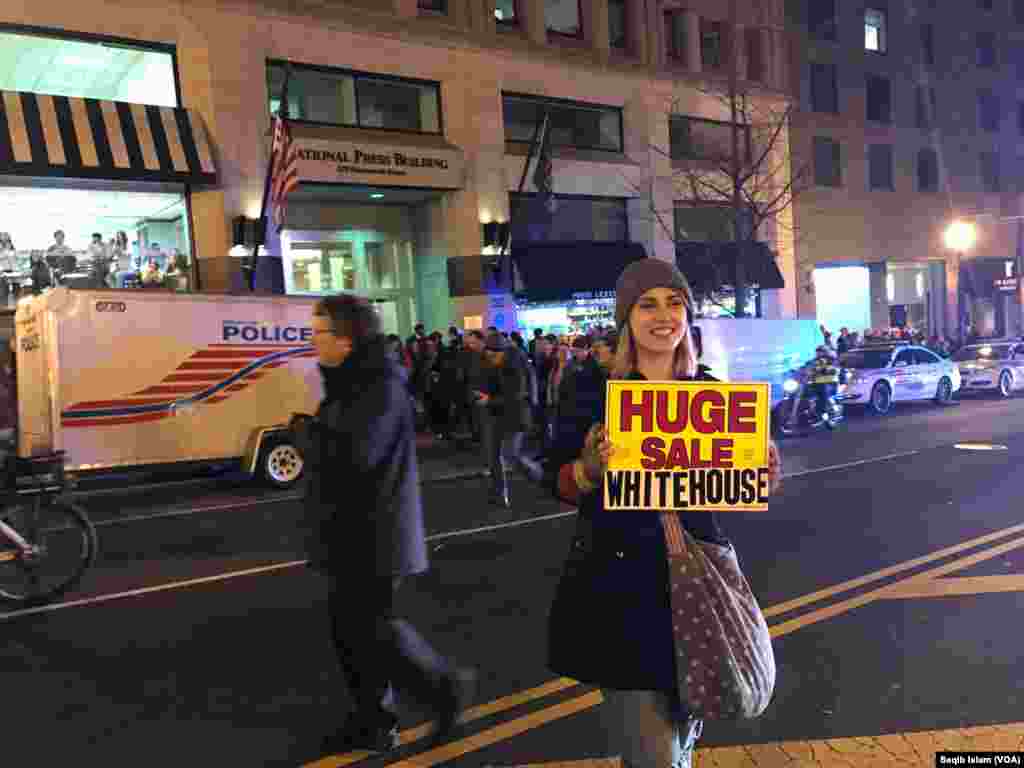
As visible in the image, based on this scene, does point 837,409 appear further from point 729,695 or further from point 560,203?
point 729,695

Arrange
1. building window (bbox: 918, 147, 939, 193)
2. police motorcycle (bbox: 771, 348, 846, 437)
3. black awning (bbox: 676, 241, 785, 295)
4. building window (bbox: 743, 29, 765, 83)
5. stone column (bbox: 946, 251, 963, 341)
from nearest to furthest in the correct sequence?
police motorcycle (bbox: 771, 348, 846, 437) → black awning (bbox: 676, 241, 785, 295) → building window (bbox: 743, 29, 765, 83) → building window (bbox: 918, 147, 939, 193) → stone column (bbox: 946, 251, 963, 341)

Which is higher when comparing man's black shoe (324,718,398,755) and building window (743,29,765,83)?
building window (743,29,765,83)

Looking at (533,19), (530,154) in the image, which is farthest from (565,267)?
(533,19)

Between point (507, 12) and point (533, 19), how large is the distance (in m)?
0.72

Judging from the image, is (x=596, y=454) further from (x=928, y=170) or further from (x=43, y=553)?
(x=928, y=170)

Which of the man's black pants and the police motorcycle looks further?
the police motorcycle

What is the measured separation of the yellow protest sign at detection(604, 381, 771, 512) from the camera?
8.38 feet

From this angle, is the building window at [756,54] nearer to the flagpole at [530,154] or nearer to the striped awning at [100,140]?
the flagpole at [530,154]

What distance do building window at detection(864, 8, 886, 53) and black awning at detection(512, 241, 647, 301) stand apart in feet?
51.9

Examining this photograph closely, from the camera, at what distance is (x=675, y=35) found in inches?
1021

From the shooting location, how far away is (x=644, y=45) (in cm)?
2472

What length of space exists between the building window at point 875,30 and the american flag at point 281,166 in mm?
25145

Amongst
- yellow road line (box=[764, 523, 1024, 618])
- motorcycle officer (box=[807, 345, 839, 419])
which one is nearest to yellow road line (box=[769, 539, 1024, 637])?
yellow road line (box=[764, 523, 1024, 618])

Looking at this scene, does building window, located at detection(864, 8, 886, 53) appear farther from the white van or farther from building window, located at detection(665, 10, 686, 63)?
the white van
